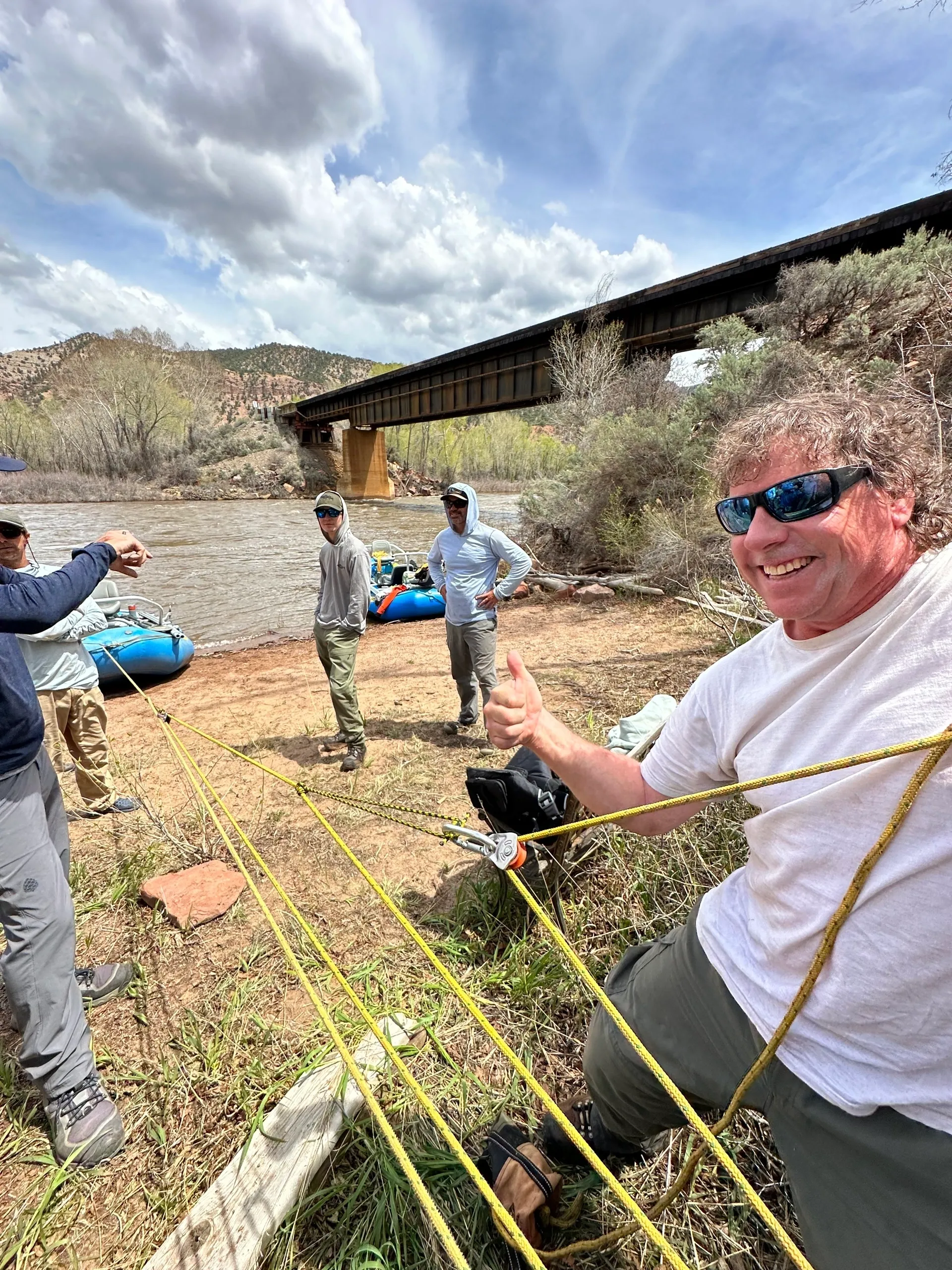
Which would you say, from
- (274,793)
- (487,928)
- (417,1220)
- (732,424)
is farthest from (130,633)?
(732,424)

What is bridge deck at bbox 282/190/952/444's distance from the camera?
11625 mm

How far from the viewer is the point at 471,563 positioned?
488cm

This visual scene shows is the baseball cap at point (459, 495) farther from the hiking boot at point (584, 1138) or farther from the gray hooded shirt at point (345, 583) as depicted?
the hiking boot at point (584, 1138)

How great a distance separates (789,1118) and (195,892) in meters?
2.97

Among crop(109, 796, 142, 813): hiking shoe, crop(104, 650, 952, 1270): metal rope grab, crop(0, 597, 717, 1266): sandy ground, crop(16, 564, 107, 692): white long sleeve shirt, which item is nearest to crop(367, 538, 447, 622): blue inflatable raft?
crop(0, 597, 717, 1266): sandy ground

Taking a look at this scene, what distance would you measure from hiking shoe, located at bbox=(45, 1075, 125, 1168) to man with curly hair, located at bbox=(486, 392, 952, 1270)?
1.76 meters

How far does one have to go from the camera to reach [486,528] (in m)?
5.14

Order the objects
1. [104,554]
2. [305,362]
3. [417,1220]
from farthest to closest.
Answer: [305,362], [104,554], [417,1220]

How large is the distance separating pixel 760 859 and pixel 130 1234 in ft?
7.45

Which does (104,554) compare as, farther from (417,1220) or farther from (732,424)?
(417,1220)

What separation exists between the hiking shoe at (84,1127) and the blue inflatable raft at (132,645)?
5.83 m

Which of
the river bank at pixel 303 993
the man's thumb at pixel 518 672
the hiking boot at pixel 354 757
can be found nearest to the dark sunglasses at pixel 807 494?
the man's thumb at pixel 518 672

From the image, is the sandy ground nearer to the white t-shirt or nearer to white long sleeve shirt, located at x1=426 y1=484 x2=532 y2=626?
white long sleeve shirt, located at x1=426 y1=484 x2=532 y2=626

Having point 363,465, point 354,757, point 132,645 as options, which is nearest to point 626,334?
point 132,645
